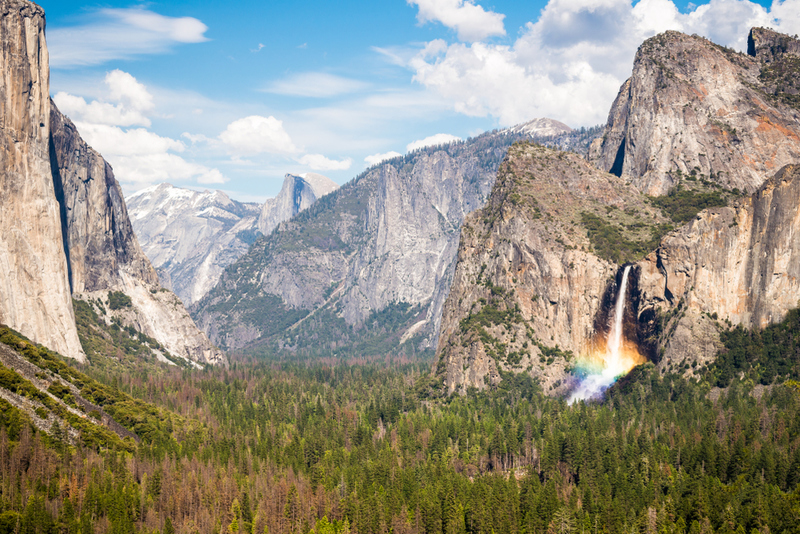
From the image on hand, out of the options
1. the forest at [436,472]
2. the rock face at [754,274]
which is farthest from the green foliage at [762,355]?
the rock face at [754,274]

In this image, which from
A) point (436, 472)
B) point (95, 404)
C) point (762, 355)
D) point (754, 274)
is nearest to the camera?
point (436, 472)

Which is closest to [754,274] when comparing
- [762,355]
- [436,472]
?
[762,355]

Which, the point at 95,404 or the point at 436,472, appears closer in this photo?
the point at 436,472

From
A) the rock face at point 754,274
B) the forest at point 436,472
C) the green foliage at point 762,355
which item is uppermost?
the rock face at point 754,274

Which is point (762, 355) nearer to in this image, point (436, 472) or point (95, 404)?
point (436, 472)

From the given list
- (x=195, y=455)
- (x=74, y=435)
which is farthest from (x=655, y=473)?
(x=74, y=435)

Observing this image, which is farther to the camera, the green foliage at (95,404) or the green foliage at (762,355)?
the green foliage at (762,355)

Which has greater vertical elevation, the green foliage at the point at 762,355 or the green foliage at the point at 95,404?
the green foliage at the point at 762,355

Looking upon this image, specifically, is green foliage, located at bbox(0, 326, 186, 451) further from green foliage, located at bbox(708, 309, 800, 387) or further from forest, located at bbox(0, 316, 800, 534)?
green foliage, located at bbox(708, 309, 800, 387)

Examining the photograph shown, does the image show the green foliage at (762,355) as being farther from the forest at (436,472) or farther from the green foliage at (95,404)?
the green foliage at (95,404)
